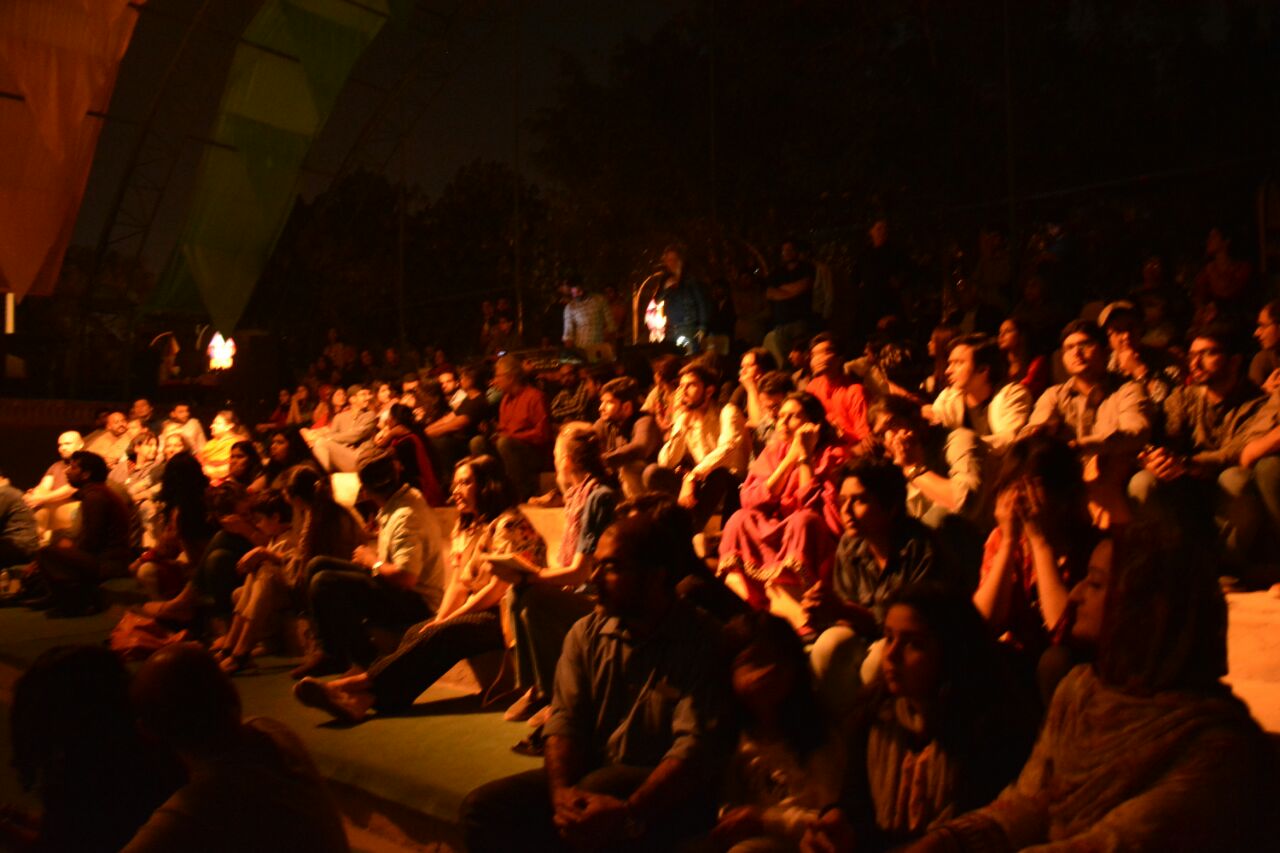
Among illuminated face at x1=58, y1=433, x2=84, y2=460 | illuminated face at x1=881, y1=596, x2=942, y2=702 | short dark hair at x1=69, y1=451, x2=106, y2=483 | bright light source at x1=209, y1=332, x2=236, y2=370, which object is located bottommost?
illuminated face at x1=881, y1=596, x2=942, y2=702

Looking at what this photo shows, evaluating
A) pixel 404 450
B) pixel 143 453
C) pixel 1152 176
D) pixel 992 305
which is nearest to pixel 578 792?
pixel 404 450

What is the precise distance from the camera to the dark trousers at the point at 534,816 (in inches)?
141

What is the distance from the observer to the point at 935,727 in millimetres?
3029

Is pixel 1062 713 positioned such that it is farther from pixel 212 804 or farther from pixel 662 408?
pixel 662 408

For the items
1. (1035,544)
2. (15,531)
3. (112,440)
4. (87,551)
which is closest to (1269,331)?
(1035,544)

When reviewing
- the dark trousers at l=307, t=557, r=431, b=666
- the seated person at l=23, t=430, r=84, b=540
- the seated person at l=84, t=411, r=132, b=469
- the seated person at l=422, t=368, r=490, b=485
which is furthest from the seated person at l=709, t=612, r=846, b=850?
the seated person at l=84, t=411, r=132, b=469

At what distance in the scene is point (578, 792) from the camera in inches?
140

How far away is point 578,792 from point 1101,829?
5.18ft

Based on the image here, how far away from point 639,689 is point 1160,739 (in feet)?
5.77

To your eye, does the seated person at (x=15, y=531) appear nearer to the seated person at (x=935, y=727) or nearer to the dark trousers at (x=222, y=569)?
the dark trousers at (x=222, y=569)

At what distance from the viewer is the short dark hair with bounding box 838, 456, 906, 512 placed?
400cm

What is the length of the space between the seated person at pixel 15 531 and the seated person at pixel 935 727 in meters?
9.21

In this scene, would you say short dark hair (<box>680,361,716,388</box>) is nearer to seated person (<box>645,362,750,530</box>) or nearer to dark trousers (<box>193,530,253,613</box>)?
seated person (<box>645,362,750,530</box>)

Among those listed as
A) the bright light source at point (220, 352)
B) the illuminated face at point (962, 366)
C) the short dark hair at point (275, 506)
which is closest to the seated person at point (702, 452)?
the illuminated face at point (962, 366)
